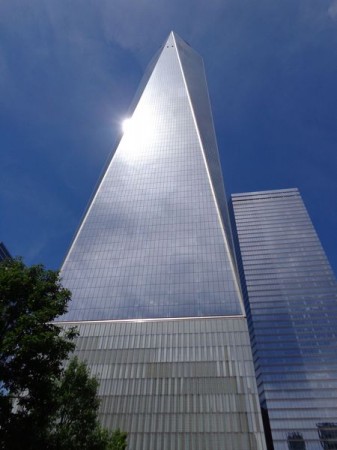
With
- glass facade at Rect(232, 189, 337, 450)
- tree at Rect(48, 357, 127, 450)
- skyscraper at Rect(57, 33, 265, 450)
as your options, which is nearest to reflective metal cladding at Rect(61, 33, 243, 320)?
skyscraper at Rect(57, 33, 265, 450)

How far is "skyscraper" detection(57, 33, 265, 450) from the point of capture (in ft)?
138

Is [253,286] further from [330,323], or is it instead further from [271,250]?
[330,323]

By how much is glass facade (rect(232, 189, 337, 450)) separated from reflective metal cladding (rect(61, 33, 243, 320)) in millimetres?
67781

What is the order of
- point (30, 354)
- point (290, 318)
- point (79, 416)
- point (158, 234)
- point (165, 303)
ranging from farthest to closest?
point (290, 318) → point (158, 234) → point (165, 303) → point (79, 416) → point (30, 354)

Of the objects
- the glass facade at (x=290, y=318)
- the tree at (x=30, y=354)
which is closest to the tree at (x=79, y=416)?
the tree at (x=30, y=354)

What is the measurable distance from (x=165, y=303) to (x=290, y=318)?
93.5 meters

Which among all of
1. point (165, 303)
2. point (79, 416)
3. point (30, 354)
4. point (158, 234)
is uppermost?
point (158, 234)

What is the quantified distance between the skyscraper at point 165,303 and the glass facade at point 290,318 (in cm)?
7274

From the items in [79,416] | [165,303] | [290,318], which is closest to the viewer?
[79,416]

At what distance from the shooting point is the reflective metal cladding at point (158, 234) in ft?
187

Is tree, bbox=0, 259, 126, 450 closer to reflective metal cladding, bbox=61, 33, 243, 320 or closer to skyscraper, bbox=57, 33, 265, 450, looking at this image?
skyscraper, bbox=57, 33, 265, 450

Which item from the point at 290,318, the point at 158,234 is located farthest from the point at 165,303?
the point at 290,318

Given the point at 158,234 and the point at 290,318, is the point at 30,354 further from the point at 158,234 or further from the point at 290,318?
the point at 290,318

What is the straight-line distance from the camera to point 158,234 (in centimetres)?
7019
